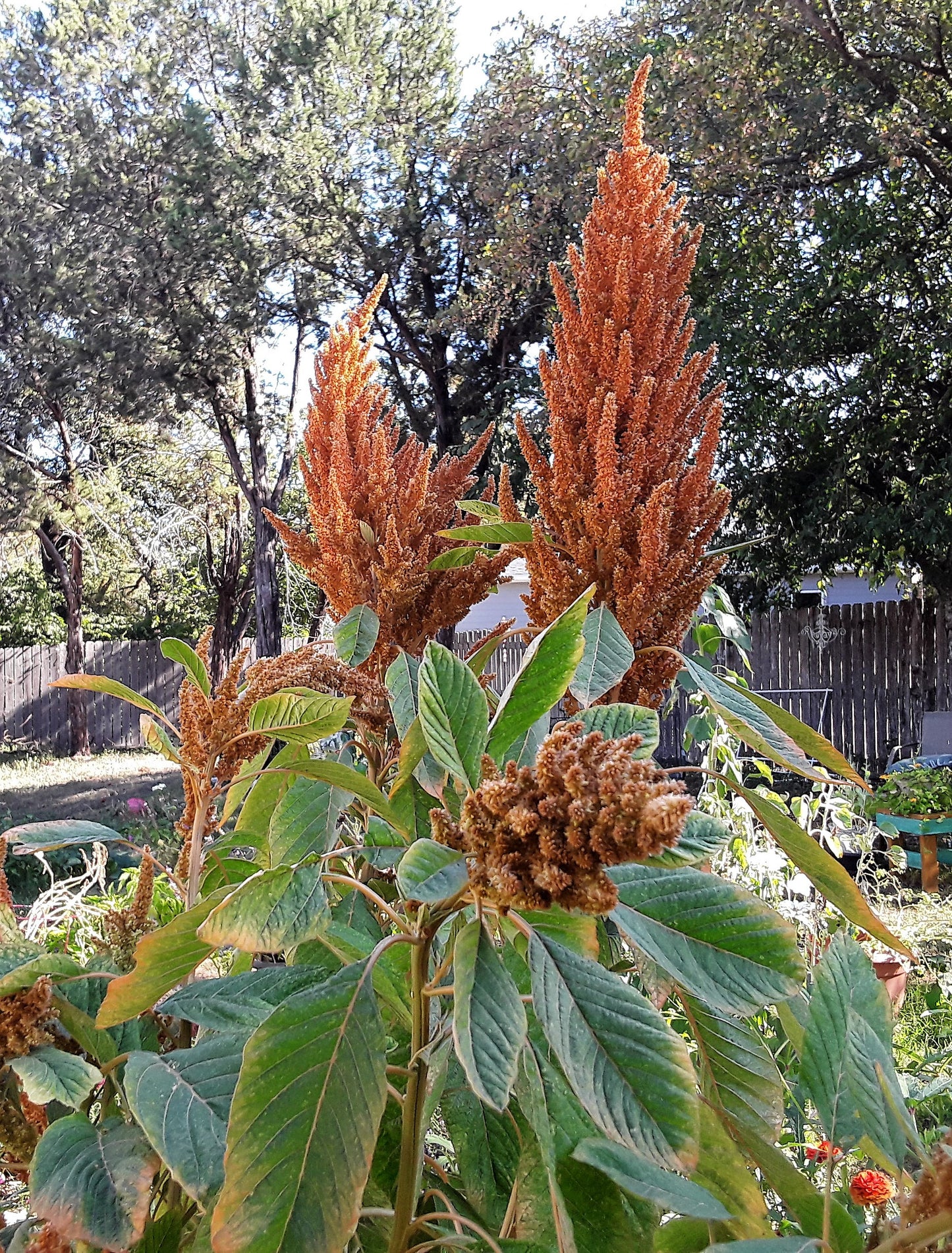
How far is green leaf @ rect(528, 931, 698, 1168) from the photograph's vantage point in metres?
0.38

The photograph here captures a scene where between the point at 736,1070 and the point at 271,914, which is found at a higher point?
the point at 271,914

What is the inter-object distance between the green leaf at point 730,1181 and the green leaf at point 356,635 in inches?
19.7

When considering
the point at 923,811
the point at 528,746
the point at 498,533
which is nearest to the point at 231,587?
the point at 923,811

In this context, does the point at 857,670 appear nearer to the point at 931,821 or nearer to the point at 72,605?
the point at 931,821

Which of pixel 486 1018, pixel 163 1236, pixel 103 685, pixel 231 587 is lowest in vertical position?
pixel 163 1236

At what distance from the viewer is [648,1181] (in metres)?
0.44

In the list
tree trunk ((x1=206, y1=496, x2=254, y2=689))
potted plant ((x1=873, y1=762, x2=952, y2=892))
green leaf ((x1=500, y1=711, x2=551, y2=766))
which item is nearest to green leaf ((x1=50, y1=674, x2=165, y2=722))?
green leaf ((x1=500, y1=711, x2=551, y2=766))

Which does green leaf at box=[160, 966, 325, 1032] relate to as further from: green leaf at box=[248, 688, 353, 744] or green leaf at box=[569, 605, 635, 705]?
green leaf at box=[569, 605, 635, 705]

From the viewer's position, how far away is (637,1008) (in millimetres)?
415

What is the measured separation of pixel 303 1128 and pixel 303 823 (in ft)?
1.05

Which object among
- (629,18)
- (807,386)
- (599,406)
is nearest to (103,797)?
(807,386)

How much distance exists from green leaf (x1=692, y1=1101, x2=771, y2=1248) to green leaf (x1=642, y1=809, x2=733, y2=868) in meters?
0.17

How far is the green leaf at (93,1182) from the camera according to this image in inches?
17.6

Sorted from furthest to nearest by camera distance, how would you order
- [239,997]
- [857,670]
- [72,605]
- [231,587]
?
[231,587], [72,605], [857,670], [239,997]
